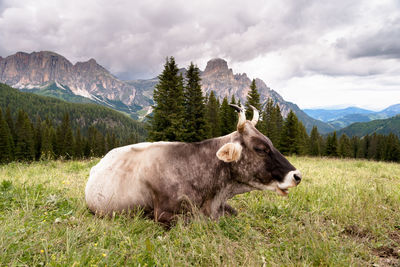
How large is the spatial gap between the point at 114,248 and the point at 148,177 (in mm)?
1771

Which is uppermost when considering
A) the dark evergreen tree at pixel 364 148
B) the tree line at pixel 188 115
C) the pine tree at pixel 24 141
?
the tree line at pixel 188 115

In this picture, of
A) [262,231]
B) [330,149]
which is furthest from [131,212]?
[330,149]

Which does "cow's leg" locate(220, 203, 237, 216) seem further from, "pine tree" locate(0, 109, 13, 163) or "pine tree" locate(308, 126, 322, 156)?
"pine tree" locate(308, 126, 322, 156)

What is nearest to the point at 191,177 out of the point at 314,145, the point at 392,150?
the point at 314,145

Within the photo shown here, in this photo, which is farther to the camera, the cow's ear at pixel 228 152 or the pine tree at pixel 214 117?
the pine tree at pixel 214 117

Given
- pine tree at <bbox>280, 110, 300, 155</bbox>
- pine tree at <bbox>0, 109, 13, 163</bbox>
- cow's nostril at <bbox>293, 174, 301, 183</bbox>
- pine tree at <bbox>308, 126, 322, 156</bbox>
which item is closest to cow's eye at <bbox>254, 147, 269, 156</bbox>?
cow's nostril at <bbox>293, 174, 301, 183</bbox>

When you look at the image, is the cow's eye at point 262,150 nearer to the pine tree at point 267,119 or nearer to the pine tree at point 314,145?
the pine tree at point 267,119

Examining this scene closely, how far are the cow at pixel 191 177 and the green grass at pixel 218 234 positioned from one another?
1.16ft

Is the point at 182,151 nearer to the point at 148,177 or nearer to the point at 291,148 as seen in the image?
the point at 148,177

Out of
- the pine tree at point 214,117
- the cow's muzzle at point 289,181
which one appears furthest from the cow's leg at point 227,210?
the pine tree at point 214,117

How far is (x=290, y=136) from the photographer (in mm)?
45531

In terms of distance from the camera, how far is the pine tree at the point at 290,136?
4481cm

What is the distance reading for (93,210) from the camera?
4.91 meters

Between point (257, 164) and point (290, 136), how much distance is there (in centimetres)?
4438
